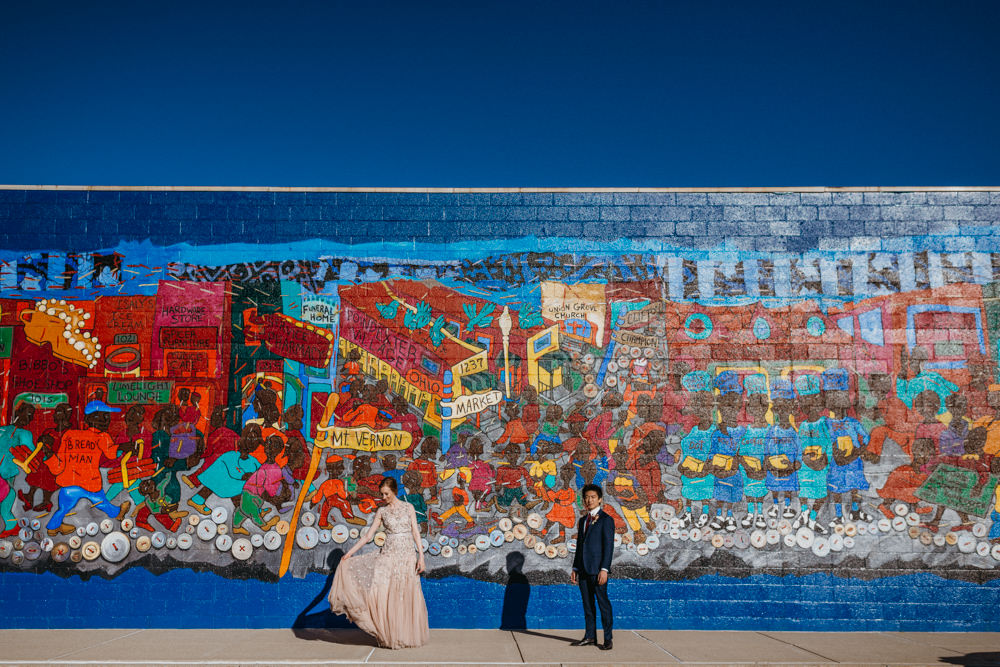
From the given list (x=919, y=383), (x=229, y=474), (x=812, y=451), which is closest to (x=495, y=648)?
(x=229, y=474)

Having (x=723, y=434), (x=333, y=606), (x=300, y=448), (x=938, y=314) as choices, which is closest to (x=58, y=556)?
(x=300, y=448)

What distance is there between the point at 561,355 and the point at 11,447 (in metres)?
6.37

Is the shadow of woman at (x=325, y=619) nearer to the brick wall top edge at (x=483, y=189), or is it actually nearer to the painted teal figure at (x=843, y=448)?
the brick wall top edge at (x=483, y=189)

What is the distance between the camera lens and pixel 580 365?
28.7ft

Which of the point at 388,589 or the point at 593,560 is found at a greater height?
the point at 593,560

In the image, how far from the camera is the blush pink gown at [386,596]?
7180mm

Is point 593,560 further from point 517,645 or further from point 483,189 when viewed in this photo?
point 483,189

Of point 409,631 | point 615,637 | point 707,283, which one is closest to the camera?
point 409,631

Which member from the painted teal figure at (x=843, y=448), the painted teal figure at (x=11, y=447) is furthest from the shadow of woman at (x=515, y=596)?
the painted teal figure at (x=11, y=447)

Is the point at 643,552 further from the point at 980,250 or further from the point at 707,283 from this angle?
the point at 980,250

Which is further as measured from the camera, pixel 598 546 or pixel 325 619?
pixel 325 619

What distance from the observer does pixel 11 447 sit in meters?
8.52

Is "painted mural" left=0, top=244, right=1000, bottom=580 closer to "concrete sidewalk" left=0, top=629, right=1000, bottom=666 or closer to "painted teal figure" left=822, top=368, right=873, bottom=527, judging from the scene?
"painted teal figure" left=822, top=368, right=873, bottom=527

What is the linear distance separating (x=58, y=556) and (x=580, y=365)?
245 inches
